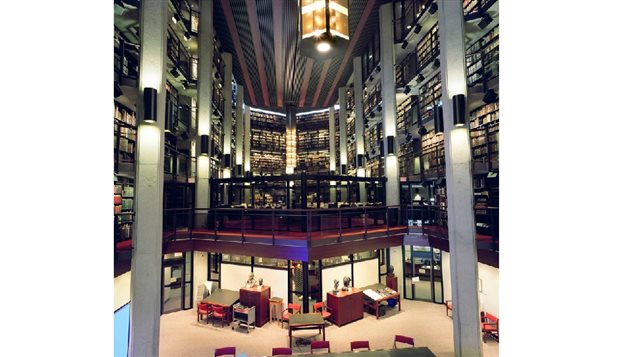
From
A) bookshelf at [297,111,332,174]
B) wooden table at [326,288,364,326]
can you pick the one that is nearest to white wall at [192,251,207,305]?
wooden table at [326,288,364,326]

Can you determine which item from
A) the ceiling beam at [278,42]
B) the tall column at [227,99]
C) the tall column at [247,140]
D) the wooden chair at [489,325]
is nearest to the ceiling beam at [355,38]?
the ceiling beam at [278,42]

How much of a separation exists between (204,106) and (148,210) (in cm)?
Answer: 744

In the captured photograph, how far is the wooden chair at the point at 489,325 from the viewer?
8.24 m

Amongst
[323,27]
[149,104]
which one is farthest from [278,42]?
[323,27]

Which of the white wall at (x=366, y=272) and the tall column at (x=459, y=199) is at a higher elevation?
the tall column at (x=459, y=199)

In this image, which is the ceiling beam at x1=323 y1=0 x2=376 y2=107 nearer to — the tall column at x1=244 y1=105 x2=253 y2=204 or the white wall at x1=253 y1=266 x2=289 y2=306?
the tall column at x1=244 y1=105 x2=253 y2=204

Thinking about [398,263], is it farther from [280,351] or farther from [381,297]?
[280,351]

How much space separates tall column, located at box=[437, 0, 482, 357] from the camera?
291 inches

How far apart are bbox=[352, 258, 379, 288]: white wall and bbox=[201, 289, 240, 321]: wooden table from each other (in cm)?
490

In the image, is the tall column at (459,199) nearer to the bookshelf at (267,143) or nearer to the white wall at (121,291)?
the white wall at (121,291)

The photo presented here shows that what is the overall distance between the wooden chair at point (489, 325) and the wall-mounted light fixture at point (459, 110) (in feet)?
20.2

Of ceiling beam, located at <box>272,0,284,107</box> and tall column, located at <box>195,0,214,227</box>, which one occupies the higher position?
ceiling beam, located at <box>272,0,284,107</box>

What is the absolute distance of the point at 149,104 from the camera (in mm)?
7191
